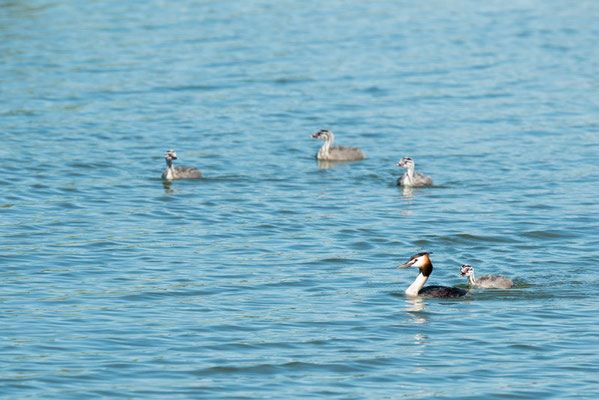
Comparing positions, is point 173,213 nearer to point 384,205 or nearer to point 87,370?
point 384,205

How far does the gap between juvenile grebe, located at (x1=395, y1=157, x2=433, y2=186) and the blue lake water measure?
1.31ft

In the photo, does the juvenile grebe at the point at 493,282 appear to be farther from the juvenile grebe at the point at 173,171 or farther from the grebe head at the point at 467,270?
the juvenile grebe at the point at 173,171

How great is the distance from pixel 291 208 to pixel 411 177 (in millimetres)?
3751

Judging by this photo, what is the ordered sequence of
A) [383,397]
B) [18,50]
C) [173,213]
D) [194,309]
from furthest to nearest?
[18,50] → [173,213] → [194,309] → [383,397]

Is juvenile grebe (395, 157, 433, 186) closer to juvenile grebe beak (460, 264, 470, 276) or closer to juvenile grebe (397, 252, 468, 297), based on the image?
juvenile grebe beak (460, 264, 470, 276)

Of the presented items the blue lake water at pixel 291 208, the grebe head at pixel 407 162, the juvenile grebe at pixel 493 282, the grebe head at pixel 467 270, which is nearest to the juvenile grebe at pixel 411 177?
the grebe head at pixel 407 162

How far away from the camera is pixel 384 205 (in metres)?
26.9

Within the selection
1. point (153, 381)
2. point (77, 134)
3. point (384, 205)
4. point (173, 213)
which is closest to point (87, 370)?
point (153, 381)

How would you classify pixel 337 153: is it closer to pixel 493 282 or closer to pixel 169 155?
pixel 169 155

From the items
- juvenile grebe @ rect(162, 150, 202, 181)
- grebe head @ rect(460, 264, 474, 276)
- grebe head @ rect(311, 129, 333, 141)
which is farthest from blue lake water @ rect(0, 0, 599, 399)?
grebe head @ rect(311, 129, 333, 141)

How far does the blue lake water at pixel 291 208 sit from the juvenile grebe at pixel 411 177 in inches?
15.8

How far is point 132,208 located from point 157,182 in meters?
2.78

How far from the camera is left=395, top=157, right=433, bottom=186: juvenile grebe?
2828 centimetres

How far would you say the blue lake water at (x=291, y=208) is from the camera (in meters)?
16.8
